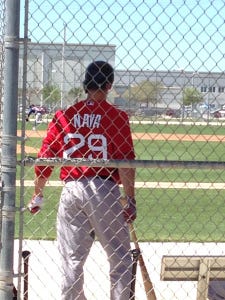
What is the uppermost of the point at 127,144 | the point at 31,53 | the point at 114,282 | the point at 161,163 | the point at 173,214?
the point at 173,214

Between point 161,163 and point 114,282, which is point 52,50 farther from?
point 114,282

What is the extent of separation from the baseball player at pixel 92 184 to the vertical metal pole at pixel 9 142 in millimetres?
752

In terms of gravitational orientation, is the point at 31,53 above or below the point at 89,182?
above

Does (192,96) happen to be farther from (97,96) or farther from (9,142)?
(9,142)

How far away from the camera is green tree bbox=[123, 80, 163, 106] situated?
204 inches

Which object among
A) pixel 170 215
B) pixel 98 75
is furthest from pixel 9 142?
pixel 170 215

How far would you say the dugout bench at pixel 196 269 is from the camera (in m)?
5.20

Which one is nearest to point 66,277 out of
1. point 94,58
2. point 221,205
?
point 94,58

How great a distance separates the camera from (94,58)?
15.6 ft

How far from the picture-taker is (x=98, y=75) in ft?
16.0

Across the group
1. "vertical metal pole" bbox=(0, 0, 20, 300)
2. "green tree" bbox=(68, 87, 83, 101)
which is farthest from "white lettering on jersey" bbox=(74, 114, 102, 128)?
"vertical metal pole" bbox=(0, 0, 20, 300)

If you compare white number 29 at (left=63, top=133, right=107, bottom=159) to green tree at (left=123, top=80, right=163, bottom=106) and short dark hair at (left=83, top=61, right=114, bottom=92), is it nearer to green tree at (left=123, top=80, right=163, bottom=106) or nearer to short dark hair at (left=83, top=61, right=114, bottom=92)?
short dark hair at (left=83, top=61, right=114, bottom=92)

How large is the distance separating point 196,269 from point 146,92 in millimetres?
1309

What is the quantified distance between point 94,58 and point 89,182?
807 millimetres
